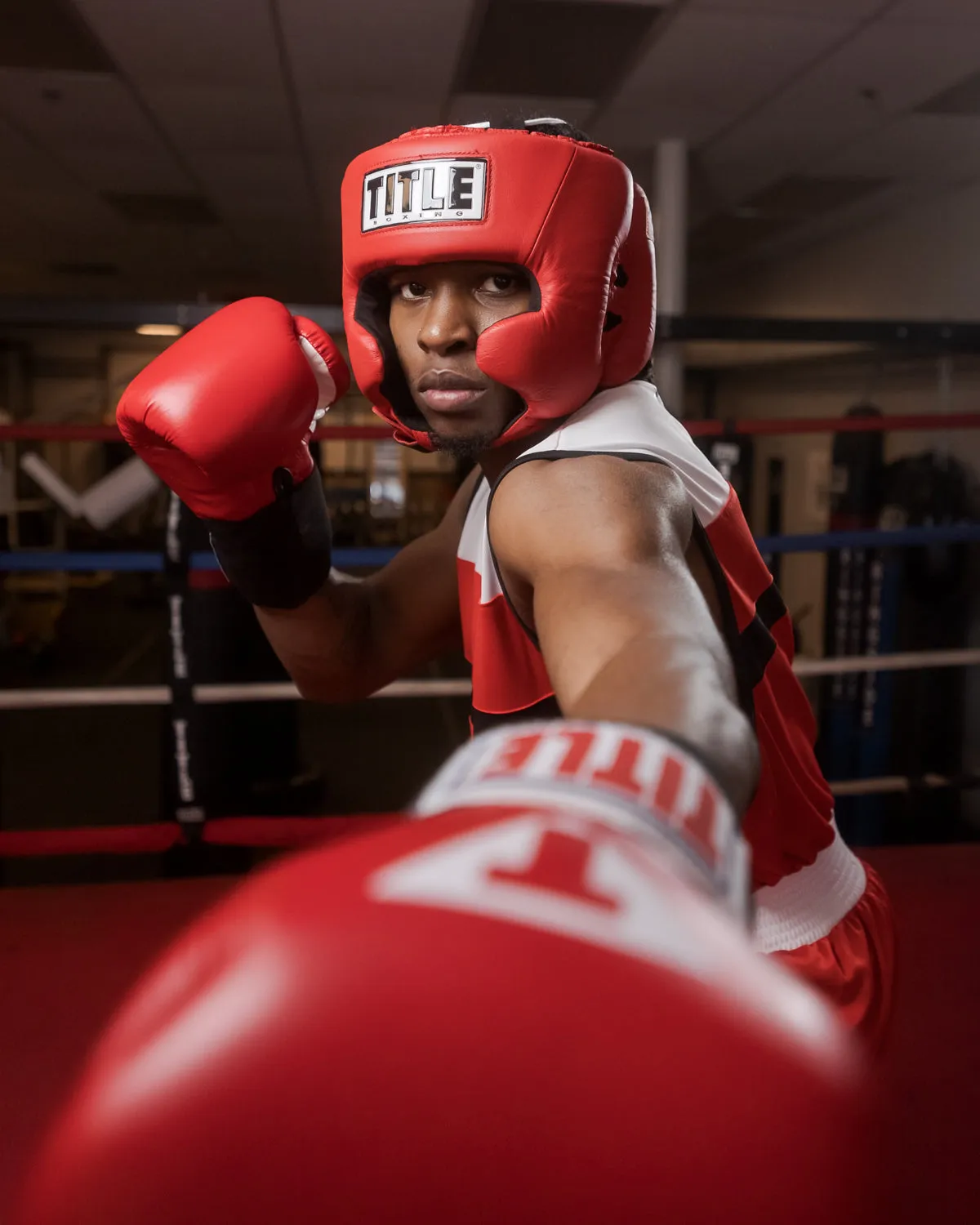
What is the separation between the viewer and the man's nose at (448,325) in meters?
0.92

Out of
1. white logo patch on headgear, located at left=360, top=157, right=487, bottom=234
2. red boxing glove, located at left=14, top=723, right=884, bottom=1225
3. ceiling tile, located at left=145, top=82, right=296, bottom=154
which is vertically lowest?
red boxing glove, located at left=14, top=723, right=884, bottom=1225

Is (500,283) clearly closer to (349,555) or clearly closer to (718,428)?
(349,555)

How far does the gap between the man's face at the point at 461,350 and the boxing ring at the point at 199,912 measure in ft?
3.16

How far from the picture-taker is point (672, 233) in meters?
4.14

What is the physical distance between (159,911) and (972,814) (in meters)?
2.92

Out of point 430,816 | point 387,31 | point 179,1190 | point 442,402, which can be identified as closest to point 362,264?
point 442,402

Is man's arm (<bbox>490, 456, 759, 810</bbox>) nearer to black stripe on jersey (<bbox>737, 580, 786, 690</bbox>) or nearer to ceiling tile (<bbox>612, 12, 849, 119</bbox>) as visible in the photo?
black stripe on jersey (<bbox>737, 580, 786, 690</bbox>)

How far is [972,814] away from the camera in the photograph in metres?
3.61

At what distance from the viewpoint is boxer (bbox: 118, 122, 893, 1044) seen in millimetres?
771

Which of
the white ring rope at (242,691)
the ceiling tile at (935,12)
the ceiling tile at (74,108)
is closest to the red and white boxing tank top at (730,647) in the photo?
the white ring rope at (242,691)

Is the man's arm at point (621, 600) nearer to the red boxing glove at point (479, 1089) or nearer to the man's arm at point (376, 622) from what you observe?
the red boxing glove at point (479, 1089)

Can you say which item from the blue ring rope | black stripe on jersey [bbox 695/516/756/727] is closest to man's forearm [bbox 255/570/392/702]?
black stripe on jersey [bbox 695/516/756/727]

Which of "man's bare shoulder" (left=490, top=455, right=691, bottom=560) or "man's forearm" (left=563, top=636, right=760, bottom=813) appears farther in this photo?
"man's bare shoulder" (left=490, top=455, right=691, bottom=560)

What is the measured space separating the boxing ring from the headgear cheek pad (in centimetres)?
100
